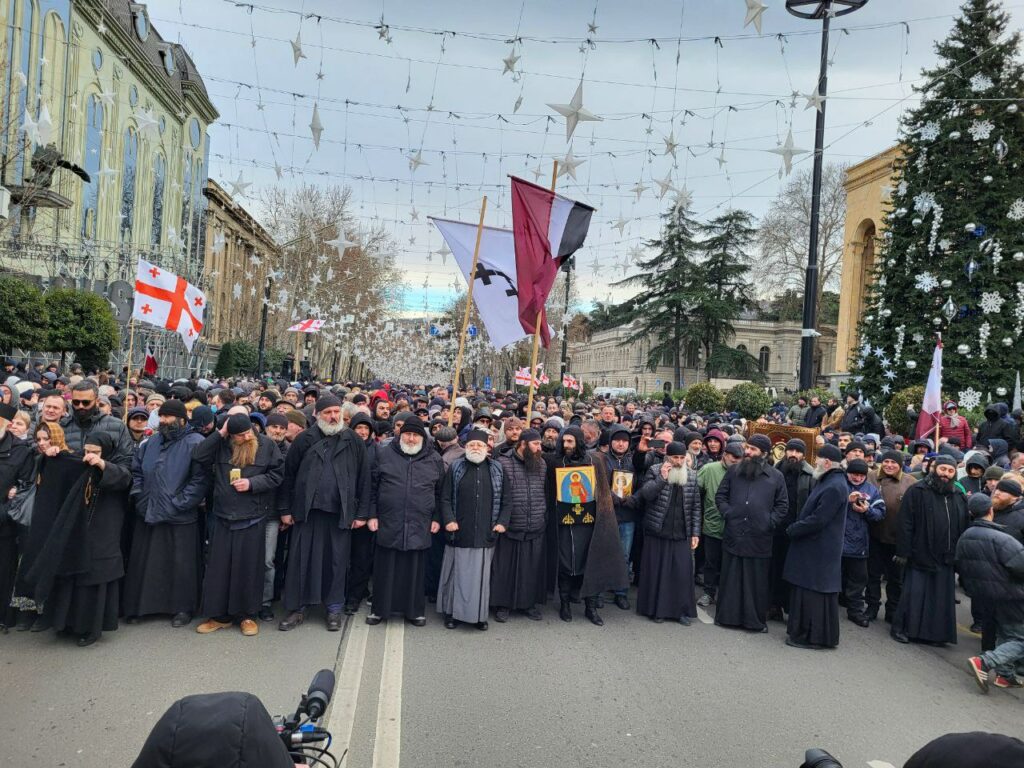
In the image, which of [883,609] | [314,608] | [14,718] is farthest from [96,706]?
[883,609]

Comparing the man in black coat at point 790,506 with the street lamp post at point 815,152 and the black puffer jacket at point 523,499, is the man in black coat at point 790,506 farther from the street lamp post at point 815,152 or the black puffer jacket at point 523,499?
the street lamp post at point 815,152

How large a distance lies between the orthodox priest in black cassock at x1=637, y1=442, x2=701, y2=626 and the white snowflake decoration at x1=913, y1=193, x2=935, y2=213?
55.0 ft

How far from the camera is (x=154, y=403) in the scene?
9.34m

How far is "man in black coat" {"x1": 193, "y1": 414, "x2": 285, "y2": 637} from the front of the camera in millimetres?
6293

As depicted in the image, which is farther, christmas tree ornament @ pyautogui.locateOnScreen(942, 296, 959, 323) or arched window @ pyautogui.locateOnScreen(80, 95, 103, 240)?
arched window @ pyautogui.locateOnScreen(80, 95, 103, 240)

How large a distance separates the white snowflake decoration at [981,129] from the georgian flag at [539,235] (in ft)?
52.3

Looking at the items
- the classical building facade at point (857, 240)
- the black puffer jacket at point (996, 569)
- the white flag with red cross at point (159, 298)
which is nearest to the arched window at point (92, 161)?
the white flag with red cross at point (159, 298)

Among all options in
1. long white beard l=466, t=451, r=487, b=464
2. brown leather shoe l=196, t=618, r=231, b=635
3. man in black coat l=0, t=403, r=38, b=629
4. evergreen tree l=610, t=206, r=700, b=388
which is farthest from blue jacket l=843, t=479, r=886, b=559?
evergreen tree l=610, t=206, r=700, b=388

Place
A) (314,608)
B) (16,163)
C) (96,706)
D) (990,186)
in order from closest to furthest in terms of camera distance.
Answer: (96,706) → (314,608) → (990,186) → (16,163)

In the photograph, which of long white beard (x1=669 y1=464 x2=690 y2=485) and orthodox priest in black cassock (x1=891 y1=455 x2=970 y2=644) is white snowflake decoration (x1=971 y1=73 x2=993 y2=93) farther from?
long white beard (x1=669 y1=464 x2=690 y2=485)

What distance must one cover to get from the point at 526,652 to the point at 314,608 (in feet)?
7.25

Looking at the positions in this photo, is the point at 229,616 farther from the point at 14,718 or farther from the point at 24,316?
the point at 24,316

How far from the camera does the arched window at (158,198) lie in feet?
133

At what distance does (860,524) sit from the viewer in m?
7.68
